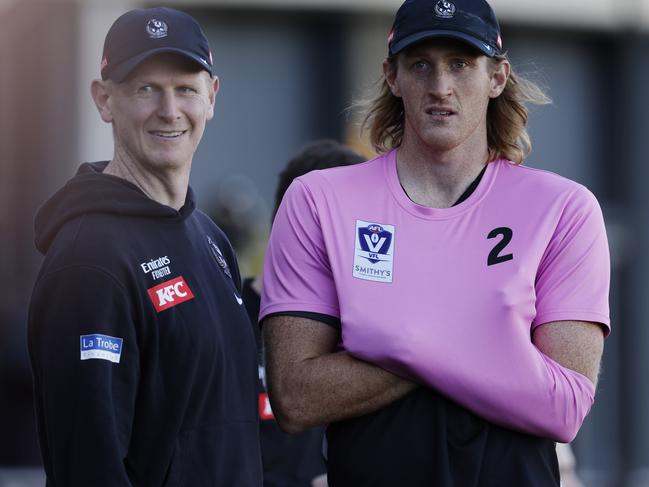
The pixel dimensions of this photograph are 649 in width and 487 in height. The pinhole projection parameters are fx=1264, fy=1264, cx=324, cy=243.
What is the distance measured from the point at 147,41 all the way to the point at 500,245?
108 centimetres

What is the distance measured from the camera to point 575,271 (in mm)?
3234

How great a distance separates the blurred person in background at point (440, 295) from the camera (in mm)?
3113

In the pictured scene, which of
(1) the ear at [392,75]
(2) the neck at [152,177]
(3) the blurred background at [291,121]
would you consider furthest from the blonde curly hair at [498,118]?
(3) the blurred background at [291,121]

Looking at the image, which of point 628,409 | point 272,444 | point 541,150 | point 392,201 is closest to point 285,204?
point 392,201

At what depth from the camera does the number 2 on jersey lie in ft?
10.5

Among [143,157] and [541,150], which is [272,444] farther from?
[541,150]

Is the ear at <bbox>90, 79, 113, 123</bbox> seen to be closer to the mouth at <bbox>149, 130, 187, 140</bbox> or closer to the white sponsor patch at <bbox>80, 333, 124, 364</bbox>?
the mouth at <bbox>149, 130, 187, 140</bbox>

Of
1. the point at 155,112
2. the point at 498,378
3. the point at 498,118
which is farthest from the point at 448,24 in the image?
the point at 498,378

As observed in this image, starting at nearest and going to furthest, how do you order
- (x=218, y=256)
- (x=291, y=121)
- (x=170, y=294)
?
1. (x=170, y=294)
2. (x=218, y=256)
3. (x=291, y=121)

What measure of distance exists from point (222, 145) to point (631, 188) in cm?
392

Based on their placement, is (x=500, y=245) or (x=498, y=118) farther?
(x=498, y=118)

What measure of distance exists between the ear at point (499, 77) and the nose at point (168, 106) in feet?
2.79

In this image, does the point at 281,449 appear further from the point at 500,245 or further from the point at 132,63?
the point at 132,63

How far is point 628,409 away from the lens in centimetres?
1165
